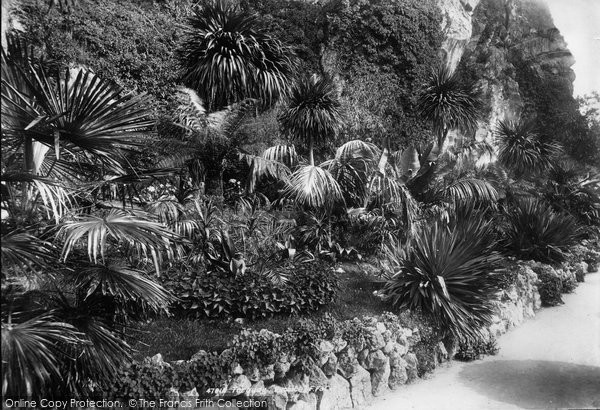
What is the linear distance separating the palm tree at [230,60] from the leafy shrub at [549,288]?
722 centimetres

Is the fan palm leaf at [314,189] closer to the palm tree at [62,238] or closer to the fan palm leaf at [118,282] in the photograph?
the palm tree at [62,238]

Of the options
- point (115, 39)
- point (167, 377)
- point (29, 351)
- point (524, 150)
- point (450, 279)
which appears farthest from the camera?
point (524, 150)

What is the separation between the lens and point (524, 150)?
16047 mm

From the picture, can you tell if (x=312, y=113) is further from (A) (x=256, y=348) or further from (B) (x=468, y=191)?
(A) (x=256, y=348)

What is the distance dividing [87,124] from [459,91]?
37.0 feet

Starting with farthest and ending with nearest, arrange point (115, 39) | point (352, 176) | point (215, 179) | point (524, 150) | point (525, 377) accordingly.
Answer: point (524, 150)
point (115, 39)
point (215, 179)
point (352, 176)
point (525, 377)

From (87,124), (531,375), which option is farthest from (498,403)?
(87,124)

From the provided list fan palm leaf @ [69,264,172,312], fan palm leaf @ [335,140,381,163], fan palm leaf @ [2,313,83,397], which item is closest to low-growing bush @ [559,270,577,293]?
fan palm leaf @ [335,140,381,163]

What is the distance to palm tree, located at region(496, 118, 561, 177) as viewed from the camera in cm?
1612

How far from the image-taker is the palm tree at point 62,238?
3.65 metres

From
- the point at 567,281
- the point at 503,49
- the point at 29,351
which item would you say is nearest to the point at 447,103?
the point at 567,281

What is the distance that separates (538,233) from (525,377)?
5.92 meters

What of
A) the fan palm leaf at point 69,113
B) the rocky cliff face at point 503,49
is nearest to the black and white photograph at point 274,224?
the fan palm leaf at point 69,113

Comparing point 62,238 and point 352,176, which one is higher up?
point 352,176
